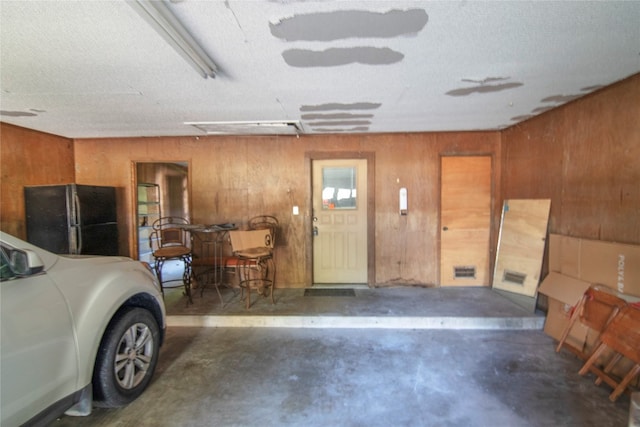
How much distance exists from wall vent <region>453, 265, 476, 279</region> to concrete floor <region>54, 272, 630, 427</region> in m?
0.54

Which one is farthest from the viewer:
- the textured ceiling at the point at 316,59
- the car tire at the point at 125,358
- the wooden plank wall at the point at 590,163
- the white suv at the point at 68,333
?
the wooden plank wall at the point at 590,163

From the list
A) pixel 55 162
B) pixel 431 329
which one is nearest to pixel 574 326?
pixel 431 329

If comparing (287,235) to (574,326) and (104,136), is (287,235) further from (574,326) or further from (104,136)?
(574,326)

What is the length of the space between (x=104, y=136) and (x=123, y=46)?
307 cm

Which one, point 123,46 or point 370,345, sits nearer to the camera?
point 123,46

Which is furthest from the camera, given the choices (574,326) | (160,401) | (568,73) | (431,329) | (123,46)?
(431,329)

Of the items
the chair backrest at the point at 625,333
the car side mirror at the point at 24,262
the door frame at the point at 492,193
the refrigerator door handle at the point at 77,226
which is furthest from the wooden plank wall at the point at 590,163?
the refrigerator door handle at the point at 77,226

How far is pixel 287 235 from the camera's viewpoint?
414 centimetres

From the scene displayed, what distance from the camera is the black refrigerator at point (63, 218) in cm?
342

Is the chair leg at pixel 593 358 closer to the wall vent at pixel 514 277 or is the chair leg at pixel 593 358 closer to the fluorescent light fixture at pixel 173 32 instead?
the wall vent at pixel 514 277

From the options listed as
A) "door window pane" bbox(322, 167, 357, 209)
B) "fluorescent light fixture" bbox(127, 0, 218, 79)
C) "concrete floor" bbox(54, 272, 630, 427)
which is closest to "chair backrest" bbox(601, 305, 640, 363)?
"concrete floor" bbox(54, 272, 630, 427)

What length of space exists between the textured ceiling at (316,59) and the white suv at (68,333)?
1.31 meters

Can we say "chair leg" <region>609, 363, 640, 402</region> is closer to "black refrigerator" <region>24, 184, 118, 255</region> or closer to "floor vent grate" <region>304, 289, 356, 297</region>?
"floor vent grate" <region>304, 289, 356, 297</region>

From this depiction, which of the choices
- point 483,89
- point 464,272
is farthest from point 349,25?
point 464,272
